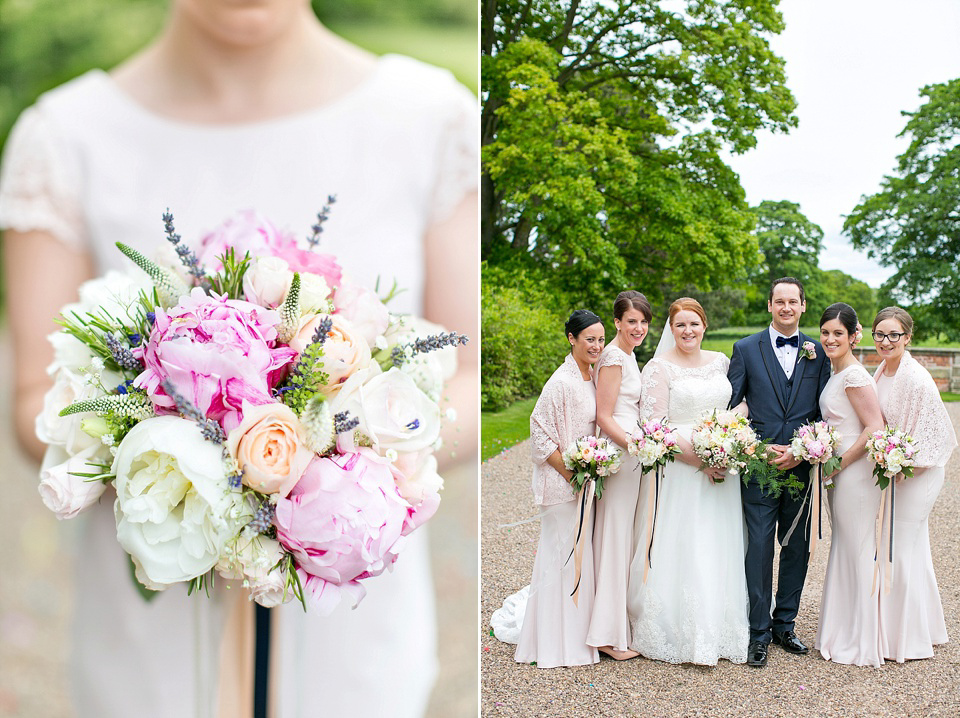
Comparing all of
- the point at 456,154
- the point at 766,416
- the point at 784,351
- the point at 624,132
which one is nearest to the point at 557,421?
the point at 766,416

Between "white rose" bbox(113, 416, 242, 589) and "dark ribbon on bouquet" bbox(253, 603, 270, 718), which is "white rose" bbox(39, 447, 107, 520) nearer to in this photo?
"white rose" bbox(113, 416, 242, 589)

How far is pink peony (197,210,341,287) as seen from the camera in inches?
61.6

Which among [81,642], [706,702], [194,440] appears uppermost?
[194,440]

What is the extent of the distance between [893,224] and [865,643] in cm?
798

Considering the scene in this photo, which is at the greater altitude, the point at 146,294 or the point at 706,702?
the point at 146,294

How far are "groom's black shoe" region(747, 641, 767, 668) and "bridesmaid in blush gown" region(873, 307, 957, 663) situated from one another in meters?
0.63

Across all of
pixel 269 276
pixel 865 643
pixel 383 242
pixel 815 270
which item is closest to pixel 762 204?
pixel 815 270

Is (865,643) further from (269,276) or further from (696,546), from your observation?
(269,276)

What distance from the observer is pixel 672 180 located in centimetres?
1114

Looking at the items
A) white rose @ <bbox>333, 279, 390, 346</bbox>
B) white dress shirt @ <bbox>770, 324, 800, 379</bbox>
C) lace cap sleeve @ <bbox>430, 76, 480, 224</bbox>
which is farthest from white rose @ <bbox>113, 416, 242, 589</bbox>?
white dress shirt @ <bbox>770, 324, 800, 379</bbox>

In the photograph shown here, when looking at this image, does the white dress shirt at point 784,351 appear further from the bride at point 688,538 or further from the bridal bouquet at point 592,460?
the bridal bouquet at point 592,460

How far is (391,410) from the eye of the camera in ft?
4.64

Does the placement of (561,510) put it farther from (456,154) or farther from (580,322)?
(456,154)

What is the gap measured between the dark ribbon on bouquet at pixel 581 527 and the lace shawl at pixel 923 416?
1.63 meters
